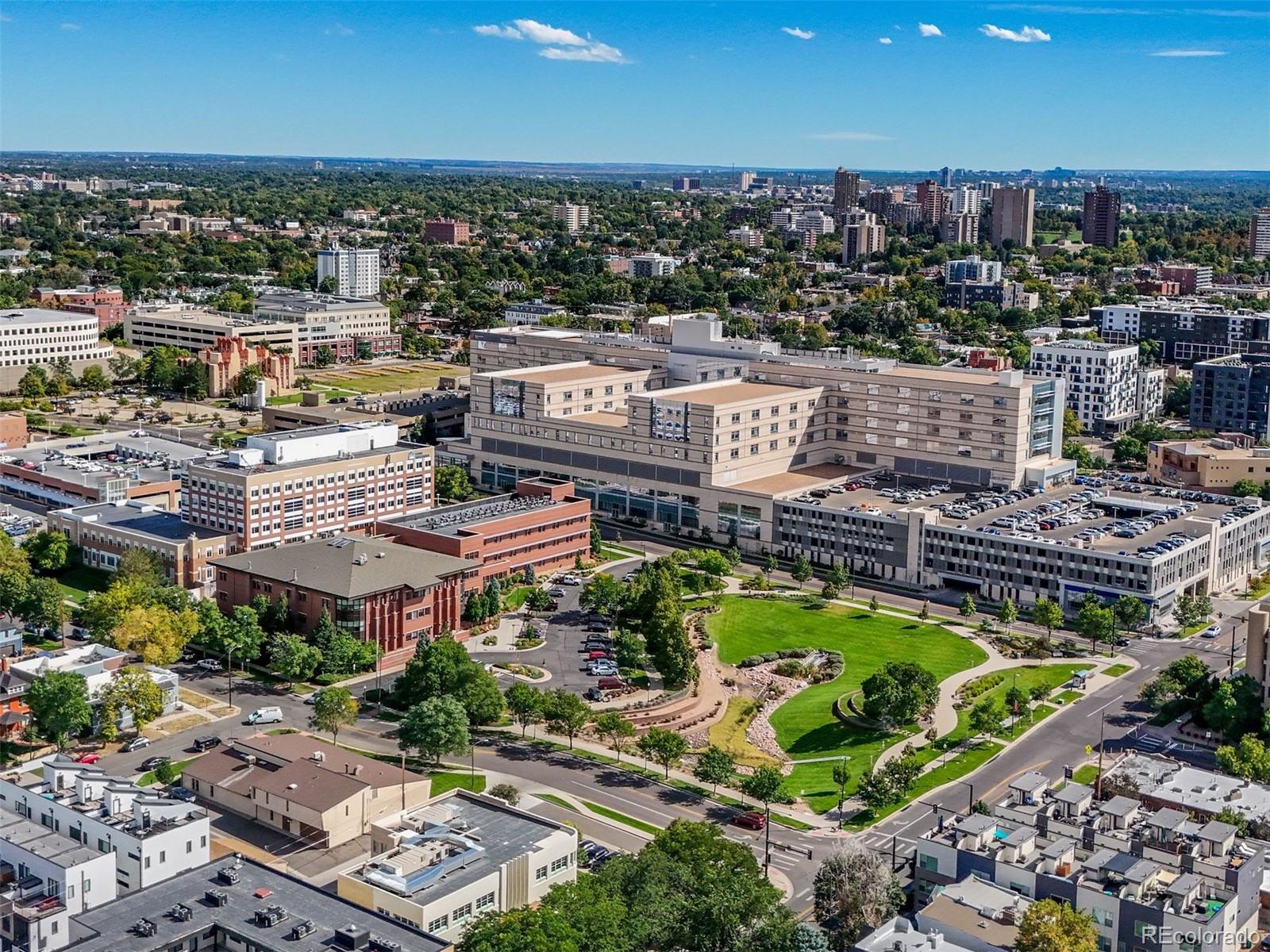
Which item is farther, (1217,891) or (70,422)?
(70,422)

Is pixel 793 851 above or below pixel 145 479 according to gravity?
below

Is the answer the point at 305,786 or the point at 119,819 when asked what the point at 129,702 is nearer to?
the point at 305,786

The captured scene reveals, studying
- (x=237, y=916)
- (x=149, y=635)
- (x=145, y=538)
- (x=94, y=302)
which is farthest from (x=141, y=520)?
(x=94, y=302)

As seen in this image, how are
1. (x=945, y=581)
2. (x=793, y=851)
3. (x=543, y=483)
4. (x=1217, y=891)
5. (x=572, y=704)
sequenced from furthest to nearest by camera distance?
(x=543, y=483) → (x=945, y=581) → (x=572, y=704) → (x=793, y=851) → (x=1217, y=891)

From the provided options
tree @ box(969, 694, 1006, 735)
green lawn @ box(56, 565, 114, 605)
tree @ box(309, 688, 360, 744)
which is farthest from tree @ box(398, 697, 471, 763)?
green lawn @ box(56, 565, 114, 605)

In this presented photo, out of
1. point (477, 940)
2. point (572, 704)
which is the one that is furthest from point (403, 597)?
point (477, 940)

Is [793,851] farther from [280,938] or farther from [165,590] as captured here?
[165,590]
